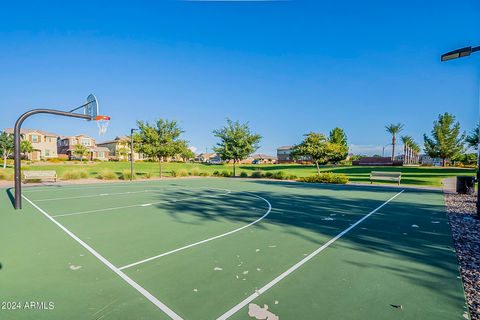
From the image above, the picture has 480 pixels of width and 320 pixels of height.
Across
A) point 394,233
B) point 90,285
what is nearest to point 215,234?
point 90,285

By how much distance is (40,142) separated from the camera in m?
69.1

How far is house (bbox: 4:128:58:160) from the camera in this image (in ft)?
216

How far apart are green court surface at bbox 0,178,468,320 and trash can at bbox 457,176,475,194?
9.38 m

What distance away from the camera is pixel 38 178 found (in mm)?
19891

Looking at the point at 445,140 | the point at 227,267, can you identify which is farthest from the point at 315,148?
the point at 445,140

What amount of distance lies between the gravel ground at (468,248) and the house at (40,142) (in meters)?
81.6

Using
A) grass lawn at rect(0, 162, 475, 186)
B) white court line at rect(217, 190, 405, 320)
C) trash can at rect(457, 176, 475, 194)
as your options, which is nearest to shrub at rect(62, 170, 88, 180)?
grass lawn at rect(0, 162, 475, 186)

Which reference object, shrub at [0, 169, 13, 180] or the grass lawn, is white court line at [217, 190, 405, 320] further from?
shrub at [0, 169, 13, 180]

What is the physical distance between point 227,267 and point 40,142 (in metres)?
84.6

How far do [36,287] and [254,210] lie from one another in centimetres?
724

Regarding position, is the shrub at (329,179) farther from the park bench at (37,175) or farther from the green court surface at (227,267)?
the park bench at (37,175)

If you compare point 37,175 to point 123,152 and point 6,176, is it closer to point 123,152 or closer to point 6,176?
point 6,176

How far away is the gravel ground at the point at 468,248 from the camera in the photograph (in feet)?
12.1

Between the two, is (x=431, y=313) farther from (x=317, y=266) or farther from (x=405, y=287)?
(x=317, y=266)
